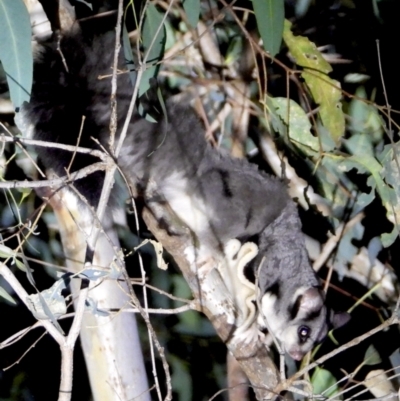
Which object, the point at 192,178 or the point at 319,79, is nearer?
the point at 319,79

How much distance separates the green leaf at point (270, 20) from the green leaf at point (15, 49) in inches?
25.6

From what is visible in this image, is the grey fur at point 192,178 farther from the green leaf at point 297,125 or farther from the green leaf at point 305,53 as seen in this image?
the green leaf at point 305,53

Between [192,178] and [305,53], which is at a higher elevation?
[305,53]

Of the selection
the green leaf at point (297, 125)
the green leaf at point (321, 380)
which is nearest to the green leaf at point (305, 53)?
the green leaf at point (297, 125)

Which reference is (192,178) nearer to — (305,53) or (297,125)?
(297,125)

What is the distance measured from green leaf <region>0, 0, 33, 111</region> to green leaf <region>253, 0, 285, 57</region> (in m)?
0.65

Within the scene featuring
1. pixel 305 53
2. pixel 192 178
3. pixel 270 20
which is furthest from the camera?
pixel 192 178

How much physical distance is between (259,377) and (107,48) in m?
1.19

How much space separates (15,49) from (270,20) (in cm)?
72

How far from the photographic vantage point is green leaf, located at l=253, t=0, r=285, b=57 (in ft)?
6.30

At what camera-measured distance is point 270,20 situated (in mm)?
1936

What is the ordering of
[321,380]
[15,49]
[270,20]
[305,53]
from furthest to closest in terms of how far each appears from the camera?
1. [321,380]
2. [305,53]
3. [270,20]
4. [15,49]

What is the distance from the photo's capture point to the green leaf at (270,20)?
1921 millimetres

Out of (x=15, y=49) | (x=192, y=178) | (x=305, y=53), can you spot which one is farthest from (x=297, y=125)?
(x=15, y=49)
